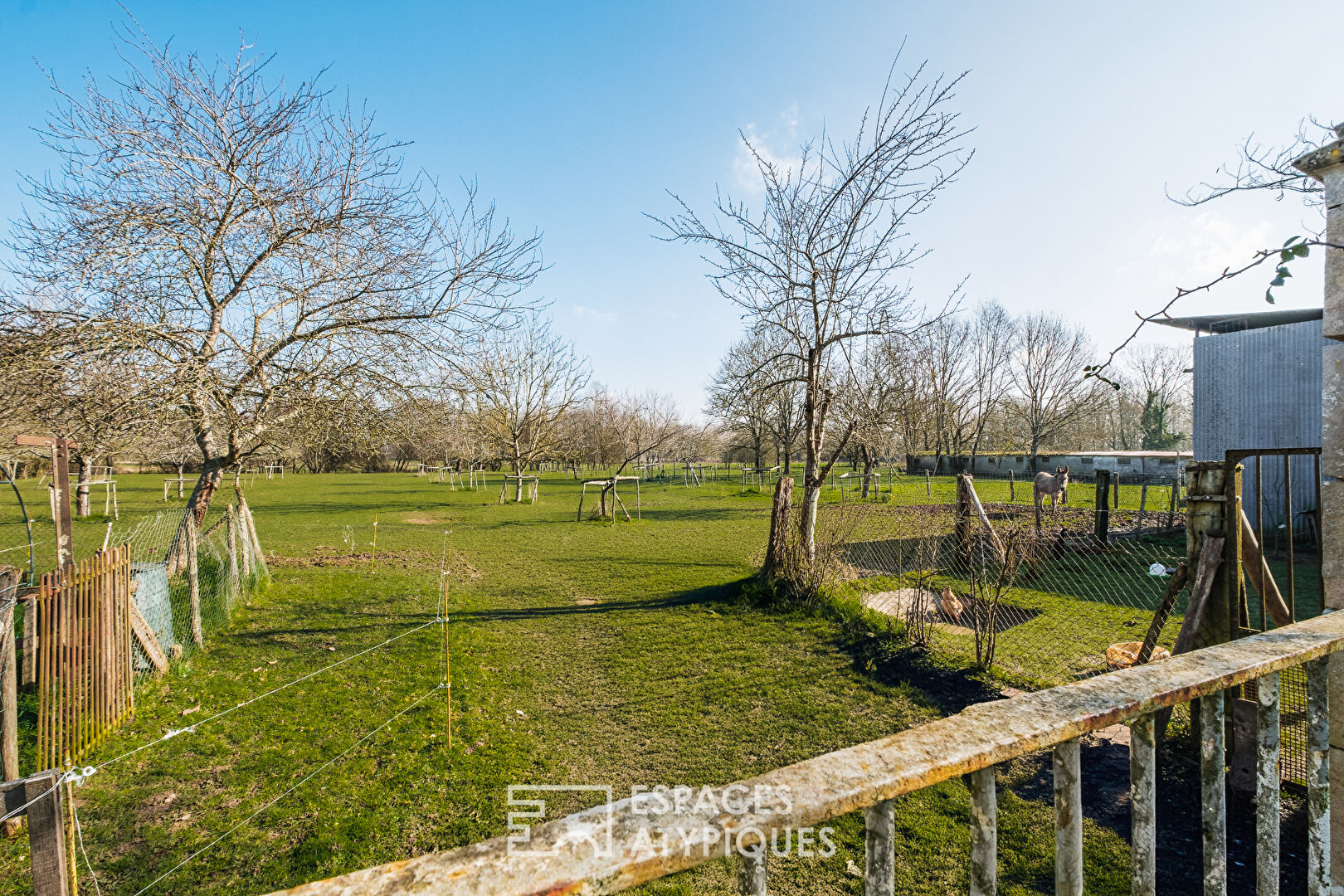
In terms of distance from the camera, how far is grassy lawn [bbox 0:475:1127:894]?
3416mm

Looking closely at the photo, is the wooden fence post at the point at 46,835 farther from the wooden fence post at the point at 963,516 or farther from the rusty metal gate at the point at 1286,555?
the wooden fence post at the point at 963,516

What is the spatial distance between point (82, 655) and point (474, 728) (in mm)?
2847

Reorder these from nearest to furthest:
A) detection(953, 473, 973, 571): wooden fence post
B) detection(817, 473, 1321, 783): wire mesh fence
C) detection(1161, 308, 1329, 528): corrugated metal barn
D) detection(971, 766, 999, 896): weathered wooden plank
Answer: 1. detection(971, 766, 999, 896): weathered wooden plank
2. detection(817, 473, 1321, 783): wire mesh fence
3. detection(953, 473, 973, 571): wooden fence post
4. detection(1161, 308, 1329, 528): corrugated metal barn

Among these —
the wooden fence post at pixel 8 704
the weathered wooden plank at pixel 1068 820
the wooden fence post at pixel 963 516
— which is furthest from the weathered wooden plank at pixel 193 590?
the wooden fence post at pixel 963 516

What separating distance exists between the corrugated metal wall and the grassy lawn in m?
12.4

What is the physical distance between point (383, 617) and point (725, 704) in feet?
16.9

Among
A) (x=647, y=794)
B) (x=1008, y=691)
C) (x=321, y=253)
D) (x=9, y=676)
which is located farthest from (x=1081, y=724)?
(x=321, y=253)

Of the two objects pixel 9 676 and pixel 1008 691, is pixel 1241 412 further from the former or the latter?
pixel 9 676

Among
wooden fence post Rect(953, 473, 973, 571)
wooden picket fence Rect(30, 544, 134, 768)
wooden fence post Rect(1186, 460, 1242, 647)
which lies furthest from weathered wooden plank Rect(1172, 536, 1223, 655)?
wooden picket fence Rect(30, 544, 134, 768)

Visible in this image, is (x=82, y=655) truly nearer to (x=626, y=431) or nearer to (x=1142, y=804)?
(x=1142, y=804)

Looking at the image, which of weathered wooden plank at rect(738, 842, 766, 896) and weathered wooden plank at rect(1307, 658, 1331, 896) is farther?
weathered wooden plank at rect(1307, 658, 1331, 896)

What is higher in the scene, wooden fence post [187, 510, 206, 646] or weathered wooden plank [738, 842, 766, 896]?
weathered wooden plank [738, 842, 766, 896]

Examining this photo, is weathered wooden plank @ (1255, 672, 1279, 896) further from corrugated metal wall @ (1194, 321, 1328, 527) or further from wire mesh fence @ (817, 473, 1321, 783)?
corrugated metal wall @ (1194, 321, 1328, 527)

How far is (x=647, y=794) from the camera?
98 centimetres
